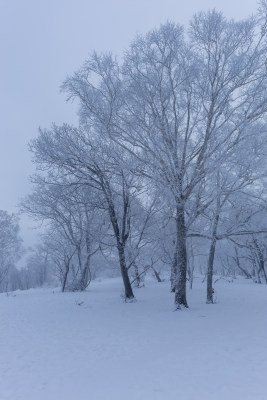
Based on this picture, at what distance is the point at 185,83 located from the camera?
43.0 feet

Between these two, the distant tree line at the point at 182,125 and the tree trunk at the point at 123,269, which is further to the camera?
the tree trunk at the point at 123,269

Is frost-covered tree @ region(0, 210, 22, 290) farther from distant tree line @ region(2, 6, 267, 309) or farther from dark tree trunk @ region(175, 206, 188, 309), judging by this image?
dark tree trunk @ region(175, 206, 188, 309)

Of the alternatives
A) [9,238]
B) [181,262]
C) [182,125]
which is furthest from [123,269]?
[9,238]

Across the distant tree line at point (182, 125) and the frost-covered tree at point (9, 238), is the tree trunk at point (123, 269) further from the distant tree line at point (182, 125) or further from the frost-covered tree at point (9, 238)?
the frost-covered tree at point (9, 238)

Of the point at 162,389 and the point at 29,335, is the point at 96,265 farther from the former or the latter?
the point at 162,389

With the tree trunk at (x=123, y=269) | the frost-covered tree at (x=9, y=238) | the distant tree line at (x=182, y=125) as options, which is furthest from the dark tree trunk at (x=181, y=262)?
the frost-covered tree at (x=9, y=238)

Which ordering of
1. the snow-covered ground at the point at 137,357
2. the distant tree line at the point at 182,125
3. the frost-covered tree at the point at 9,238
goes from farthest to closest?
the frost-covered tree at the point at 9,238
the distant tree line at the point at 182,125
the snow-covered ground at the point at 137,357

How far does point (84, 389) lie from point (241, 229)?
1034cm

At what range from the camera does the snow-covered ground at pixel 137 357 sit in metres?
5.48

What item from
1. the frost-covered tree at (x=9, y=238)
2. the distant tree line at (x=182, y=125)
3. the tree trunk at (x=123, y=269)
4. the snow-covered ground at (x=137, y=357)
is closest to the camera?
the snow-covered ground at (x=137, y=357)

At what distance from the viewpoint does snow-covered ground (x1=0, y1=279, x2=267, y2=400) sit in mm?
5484

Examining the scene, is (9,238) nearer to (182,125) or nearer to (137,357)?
(182,125)

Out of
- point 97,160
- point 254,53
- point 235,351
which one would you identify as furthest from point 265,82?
point 235,351

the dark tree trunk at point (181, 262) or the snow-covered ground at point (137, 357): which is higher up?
the dark tree trunk at point (181, 262)
